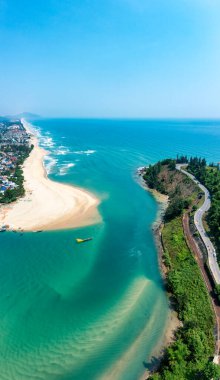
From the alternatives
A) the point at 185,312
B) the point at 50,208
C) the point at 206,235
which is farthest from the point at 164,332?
the point at 50,208

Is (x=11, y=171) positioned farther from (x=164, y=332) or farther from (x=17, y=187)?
(x=164, y=332)

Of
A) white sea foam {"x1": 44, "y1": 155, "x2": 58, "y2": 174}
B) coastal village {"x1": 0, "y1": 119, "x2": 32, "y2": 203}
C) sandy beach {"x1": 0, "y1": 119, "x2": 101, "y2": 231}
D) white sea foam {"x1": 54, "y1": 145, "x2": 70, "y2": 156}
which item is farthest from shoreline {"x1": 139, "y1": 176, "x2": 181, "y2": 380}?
white sea foam {"x1": 54, "y1": 145, "x2": 70, "y2": 156}

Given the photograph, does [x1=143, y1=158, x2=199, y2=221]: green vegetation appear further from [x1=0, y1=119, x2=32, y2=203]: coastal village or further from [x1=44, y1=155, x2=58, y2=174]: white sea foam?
→ [x1=0, y1=119, x2=32, y2=203]: coastal village

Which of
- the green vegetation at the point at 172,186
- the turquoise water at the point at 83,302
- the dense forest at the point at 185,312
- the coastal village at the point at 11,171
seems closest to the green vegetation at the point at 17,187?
the coastal village at the point at 11,171

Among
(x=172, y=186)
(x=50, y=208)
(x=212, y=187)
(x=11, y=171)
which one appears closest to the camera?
(x=50, y=208)

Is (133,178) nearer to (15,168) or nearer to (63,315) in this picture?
(15,168)

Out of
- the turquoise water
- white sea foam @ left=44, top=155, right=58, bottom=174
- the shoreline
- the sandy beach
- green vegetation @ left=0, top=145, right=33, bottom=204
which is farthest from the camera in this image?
white sea foam @ left=44, top=155, right=58, bottom=174

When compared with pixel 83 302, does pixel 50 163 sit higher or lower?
higher
